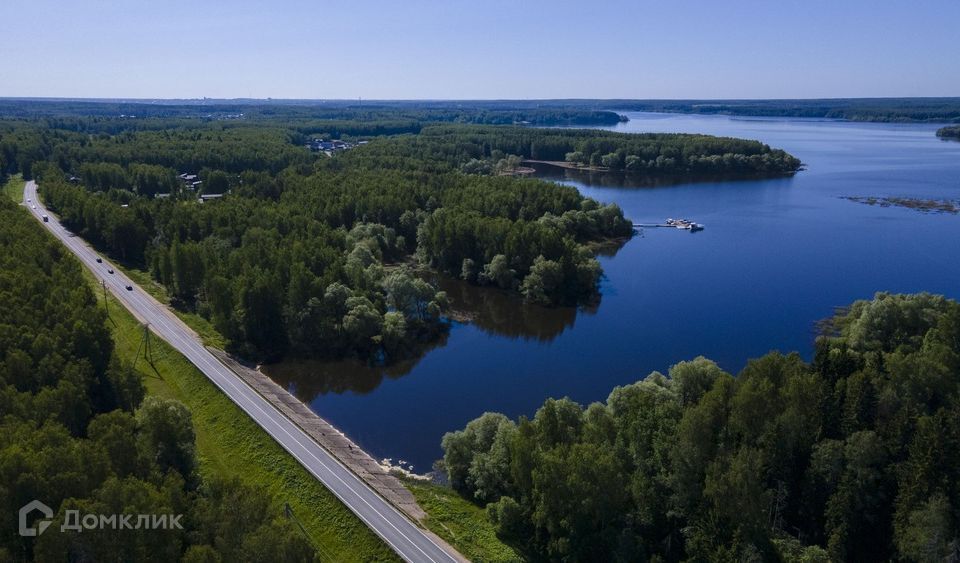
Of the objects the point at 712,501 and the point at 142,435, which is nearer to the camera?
the point at 712,501

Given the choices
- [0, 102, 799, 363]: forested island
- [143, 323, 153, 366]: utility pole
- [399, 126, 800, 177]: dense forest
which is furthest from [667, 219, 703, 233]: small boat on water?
[143, 323, 153, 366]: utility pole

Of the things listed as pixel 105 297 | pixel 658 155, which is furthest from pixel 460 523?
pixel 658 155

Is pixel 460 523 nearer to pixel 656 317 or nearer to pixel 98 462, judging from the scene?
pixel 98 462

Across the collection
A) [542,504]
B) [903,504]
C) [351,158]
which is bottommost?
[542,504]

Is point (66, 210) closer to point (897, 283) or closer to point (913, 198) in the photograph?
point (897, 283)

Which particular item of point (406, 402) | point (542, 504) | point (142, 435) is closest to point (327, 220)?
point (406, 402)

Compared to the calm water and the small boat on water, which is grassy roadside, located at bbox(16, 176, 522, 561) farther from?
the small boat on water
